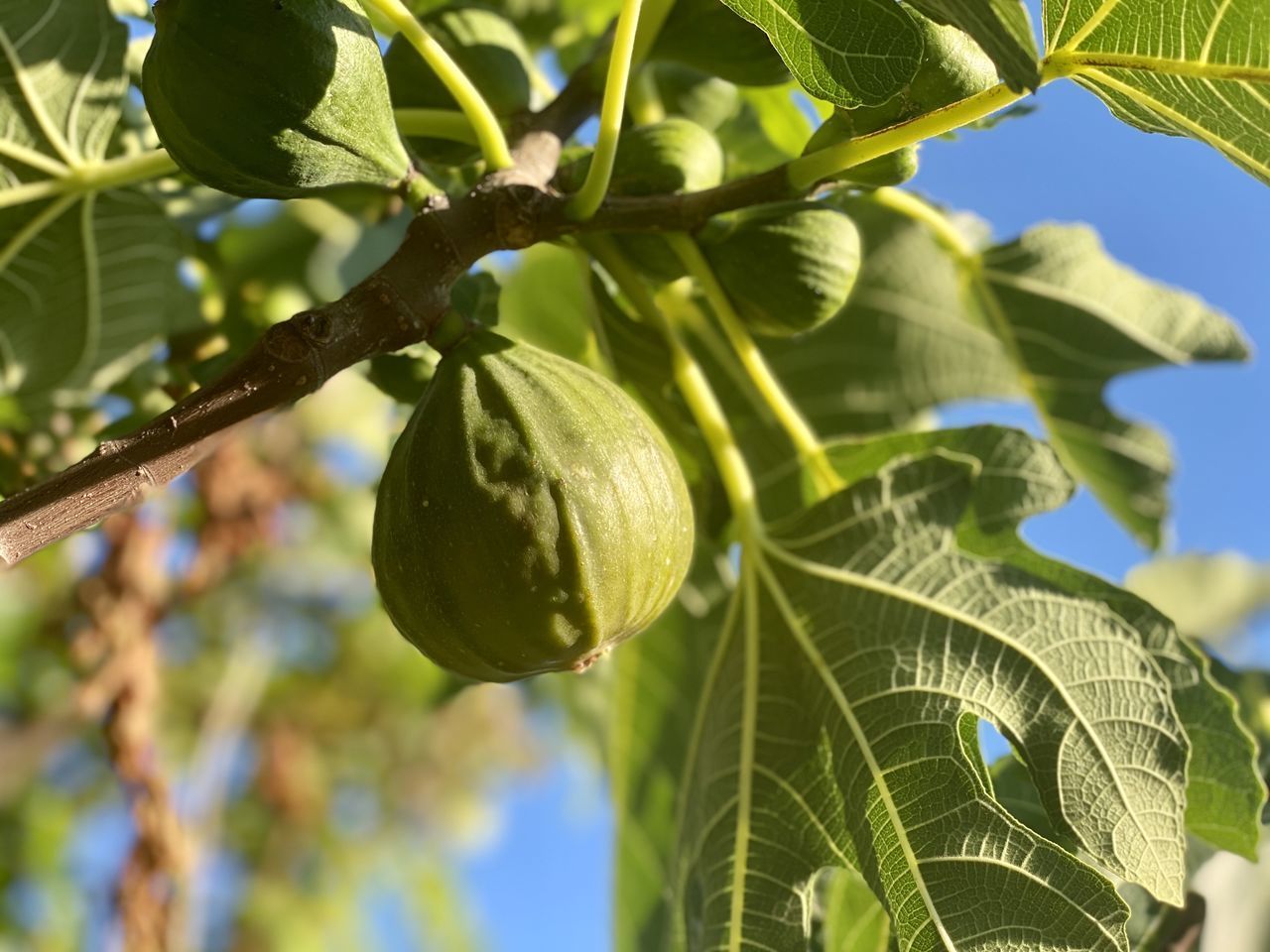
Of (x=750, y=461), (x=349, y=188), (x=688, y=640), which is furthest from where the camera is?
(x=688, y=640)

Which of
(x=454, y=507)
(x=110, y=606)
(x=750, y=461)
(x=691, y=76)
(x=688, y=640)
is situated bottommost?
(x=110, y=606)

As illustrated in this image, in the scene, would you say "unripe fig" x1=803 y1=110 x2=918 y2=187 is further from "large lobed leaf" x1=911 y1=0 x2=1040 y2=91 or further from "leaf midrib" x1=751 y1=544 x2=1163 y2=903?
"leaf midrib" x1=751 y1=544 x2=1163 y2=903

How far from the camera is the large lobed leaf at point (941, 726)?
146 cm

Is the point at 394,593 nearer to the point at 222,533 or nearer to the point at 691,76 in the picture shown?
the point at 691,76

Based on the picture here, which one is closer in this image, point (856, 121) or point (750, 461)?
point (856, 121)

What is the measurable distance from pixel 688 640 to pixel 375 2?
1.40 m

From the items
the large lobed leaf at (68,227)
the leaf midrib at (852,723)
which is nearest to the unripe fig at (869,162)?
the leaf midrib at (852,723)

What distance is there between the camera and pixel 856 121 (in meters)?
1.30

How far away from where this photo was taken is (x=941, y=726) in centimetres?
153

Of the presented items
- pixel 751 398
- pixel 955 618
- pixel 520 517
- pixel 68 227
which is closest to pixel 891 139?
pixel 520 517

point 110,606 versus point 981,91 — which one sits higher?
point 981,91

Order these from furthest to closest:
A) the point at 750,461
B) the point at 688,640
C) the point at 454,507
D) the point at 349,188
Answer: the point at 688,640
the point at 750,461
the point at 349,188
the point at 454,507

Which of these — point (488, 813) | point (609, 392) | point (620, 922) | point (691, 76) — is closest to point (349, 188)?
point (691, 76)

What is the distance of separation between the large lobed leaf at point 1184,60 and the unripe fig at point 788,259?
0.34 m
